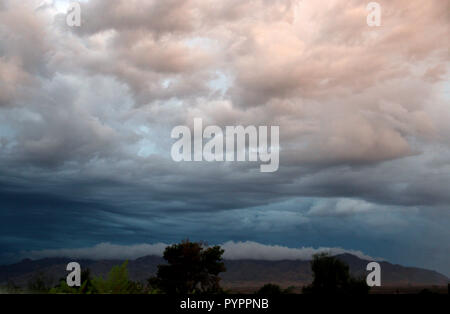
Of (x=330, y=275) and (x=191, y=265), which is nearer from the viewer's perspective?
(x=191, y=265)

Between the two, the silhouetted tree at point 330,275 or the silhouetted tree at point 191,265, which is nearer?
the silhouetted tree at point 191,265

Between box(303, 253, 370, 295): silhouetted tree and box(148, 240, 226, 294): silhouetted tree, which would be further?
box(303, 253, 370, 295): silhouetted tree

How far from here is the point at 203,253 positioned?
96562 millimetres

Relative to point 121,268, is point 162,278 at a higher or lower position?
lower
